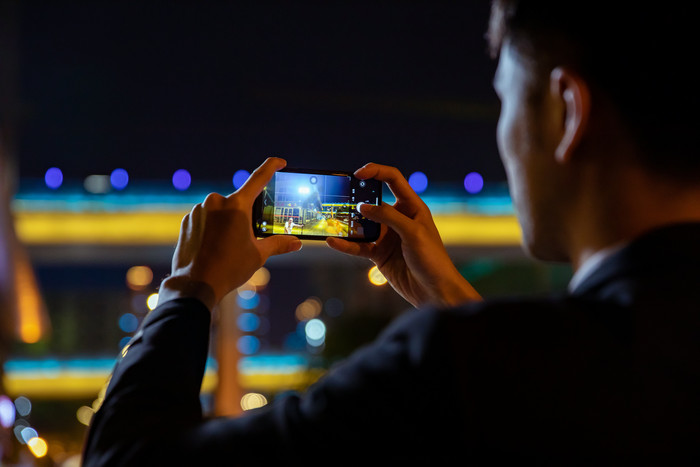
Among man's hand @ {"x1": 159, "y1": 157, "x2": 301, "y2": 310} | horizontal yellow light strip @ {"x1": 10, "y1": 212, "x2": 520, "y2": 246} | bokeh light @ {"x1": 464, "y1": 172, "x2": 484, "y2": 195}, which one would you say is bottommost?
man's hand @ {"x1": 159, "y1": 157, "x2": 301, "y2": 310}

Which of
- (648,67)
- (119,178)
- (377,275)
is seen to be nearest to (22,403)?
(119,178)

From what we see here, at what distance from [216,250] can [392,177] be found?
540mm

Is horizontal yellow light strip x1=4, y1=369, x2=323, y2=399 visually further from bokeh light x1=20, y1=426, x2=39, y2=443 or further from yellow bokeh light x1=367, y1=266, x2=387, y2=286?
yellow bokeh light x1=367, y1=266, x2=387, y2=286

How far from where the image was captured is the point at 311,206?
5.42 ft

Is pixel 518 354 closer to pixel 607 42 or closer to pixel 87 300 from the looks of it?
pixel 607 42

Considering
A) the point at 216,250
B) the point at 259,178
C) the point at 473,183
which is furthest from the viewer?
the point at 473,183

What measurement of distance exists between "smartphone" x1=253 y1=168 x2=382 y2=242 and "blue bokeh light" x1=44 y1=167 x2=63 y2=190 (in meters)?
11.0

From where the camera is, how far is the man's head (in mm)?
802

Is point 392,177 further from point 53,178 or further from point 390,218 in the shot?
point 53,178

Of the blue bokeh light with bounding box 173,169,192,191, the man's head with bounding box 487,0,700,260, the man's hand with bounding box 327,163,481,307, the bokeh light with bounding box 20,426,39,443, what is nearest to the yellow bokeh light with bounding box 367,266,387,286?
the man's hand with bounding box 327,163,481,307

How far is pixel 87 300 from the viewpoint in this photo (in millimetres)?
58812

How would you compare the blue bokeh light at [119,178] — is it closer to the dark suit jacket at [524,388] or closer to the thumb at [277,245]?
the thumb at [277,245]

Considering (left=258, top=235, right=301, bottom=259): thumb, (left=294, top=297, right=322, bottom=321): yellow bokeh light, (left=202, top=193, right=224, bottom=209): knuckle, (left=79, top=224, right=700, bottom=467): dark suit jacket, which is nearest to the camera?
(left=79, top=224, right=700, bottom=467): dark suit jacket

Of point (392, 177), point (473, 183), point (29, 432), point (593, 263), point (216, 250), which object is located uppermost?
point (473, 183)
